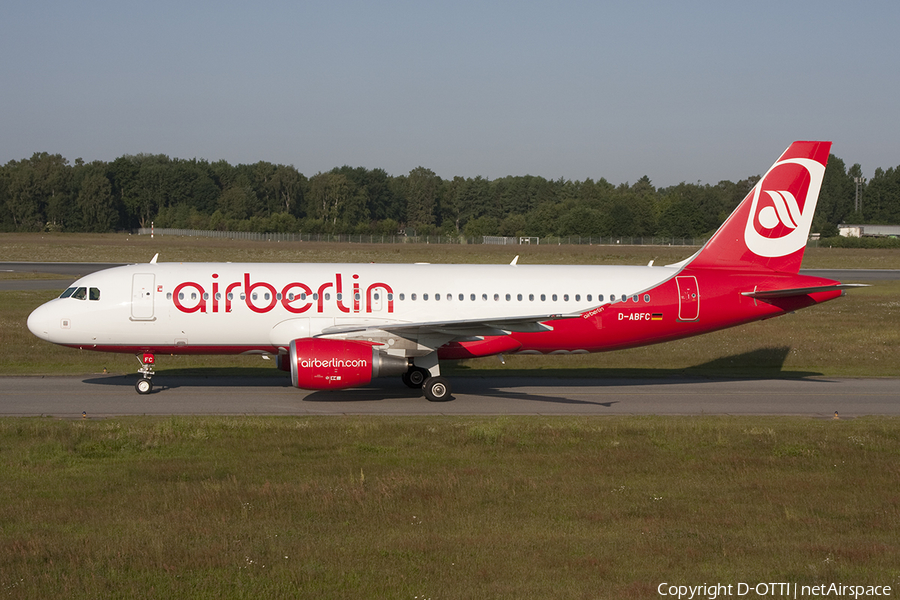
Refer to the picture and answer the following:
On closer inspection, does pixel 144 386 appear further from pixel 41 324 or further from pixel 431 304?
pixel 431 304

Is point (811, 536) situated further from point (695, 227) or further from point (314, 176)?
point (314, 176)

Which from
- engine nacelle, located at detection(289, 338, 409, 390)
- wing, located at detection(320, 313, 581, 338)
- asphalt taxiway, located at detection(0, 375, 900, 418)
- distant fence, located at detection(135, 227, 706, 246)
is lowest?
asphalt taxiway, located at detection(0, 375, 900, 418)

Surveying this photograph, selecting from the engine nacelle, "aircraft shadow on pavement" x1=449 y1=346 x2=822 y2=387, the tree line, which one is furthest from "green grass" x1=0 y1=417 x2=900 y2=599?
the tree line

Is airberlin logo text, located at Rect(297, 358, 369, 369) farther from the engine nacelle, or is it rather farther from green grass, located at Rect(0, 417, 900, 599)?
green grass, located at Rect(0, 417, 900, 599)

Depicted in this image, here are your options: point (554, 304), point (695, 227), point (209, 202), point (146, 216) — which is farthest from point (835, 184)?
point (554, 304)

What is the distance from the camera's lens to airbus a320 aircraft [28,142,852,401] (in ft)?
76.8

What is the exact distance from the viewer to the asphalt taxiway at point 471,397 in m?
22.1

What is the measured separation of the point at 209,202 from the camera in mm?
181125

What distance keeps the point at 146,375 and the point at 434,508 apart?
14642 mm

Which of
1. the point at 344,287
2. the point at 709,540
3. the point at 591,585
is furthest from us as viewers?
the point at 344,287

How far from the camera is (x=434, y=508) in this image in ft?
40.6

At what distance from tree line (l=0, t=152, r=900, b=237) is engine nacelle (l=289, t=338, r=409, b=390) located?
116 m

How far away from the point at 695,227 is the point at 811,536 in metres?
134

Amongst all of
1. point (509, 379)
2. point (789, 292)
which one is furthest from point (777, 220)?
point (509, 379)
